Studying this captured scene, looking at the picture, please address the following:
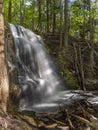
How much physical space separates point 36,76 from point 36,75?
124mm

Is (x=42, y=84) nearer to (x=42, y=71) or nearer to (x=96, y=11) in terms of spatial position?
(x=42, y=71)

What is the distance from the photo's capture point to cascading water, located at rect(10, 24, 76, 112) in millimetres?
9859

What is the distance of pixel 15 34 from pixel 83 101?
25.2ft

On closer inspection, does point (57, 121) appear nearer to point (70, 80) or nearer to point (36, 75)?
point (36, 75)

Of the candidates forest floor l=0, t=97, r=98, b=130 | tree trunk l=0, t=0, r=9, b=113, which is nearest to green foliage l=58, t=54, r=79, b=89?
forest floor l=0, t=97, r=98, b=130

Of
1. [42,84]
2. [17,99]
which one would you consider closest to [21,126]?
[17,99]

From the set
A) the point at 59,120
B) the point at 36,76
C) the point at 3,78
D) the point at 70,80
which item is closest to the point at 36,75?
the point at 36,76

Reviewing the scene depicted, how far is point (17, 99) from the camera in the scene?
29.3 ft

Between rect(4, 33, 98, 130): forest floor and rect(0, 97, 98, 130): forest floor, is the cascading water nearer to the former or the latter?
rect(4, 33, 98, 130): forest floor

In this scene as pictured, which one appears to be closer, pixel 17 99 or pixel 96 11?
pixel 17 99

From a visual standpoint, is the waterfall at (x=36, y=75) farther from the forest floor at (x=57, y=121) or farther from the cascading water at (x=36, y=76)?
the forest floor at (x=57, y=121)

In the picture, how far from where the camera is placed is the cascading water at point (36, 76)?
32.3 ft

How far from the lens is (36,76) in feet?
41.0

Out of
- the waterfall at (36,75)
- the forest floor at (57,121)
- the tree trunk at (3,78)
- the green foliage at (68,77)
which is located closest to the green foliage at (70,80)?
the green foliage at (68,77)
